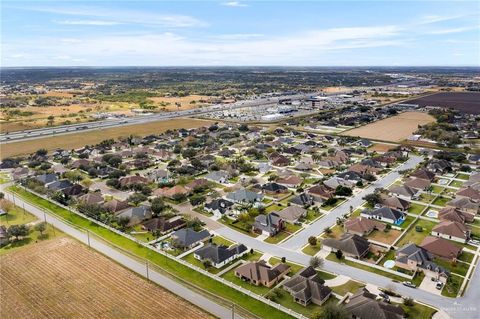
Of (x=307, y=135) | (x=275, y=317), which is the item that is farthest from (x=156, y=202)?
(x=307, y=135)

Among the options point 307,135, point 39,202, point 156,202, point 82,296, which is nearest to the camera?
point 82,296

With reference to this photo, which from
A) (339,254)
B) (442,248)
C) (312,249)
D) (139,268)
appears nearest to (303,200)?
(312,249)

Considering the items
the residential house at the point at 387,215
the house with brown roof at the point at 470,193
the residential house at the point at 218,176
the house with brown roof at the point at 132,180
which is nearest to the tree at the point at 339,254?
the residential house at the point at 387,215

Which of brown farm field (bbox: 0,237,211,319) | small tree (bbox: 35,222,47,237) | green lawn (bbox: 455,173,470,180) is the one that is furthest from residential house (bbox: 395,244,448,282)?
small tree (bbox: 35,222,47,237)

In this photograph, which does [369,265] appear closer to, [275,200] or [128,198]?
[275,200]

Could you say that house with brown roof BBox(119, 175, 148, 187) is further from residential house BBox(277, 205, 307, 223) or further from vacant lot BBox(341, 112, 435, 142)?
vacant lot BBox(341, 112, 435, 142)

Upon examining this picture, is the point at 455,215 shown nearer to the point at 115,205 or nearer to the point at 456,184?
the point at 456,184

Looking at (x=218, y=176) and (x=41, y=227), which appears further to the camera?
(x=218, y=176)
